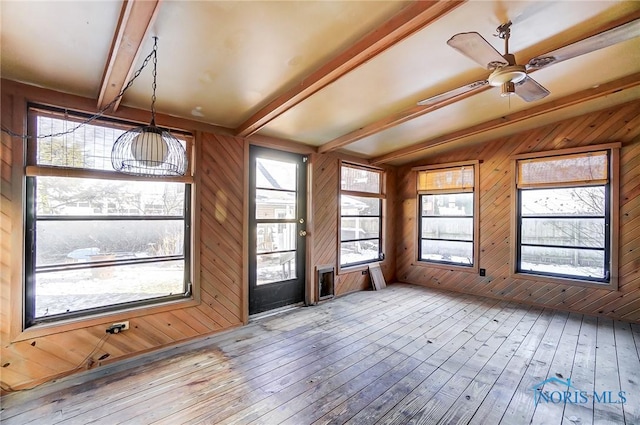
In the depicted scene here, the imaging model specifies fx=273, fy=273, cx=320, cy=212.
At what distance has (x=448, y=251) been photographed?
17.9 ft

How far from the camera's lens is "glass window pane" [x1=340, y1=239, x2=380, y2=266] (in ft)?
16.8

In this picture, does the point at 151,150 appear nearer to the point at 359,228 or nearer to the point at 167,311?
the point at 167,311

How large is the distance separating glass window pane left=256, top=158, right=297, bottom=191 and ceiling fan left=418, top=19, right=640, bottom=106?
8.21ft

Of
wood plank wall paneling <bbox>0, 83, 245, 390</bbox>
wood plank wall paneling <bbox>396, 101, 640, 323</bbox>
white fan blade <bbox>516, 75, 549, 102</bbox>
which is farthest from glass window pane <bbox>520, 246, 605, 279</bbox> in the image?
wood plank wall paneling <bbox>0, 83, 245, 390</bbox>

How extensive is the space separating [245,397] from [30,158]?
2.70 metres

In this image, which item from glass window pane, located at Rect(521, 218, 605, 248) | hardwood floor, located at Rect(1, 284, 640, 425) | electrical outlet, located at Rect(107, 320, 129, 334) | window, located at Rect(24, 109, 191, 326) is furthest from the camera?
glass window pane, located at Rect(521, 218, 605, 248)

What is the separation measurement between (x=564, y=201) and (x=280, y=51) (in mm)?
4777

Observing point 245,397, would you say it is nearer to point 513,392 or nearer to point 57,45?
point 513,392

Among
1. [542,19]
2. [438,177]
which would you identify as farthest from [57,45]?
[438,177]

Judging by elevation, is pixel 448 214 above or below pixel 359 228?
above

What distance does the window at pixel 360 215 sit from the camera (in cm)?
510

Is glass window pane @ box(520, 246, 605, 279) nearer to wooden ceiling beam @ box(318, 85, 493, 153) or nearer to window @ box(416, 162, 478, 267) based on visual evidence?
window @ box(416, 162, 478, 267)

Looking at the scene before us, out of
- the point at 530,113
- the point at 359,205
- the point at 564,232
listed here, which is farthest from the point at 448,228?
the point at 530,113

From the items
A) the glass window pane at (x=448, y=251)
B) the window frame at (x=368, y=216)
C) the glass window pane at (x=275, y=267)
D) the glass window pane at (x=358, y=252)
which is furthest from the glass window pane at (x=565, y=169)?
the glass window pane at (x=275, y=267)
